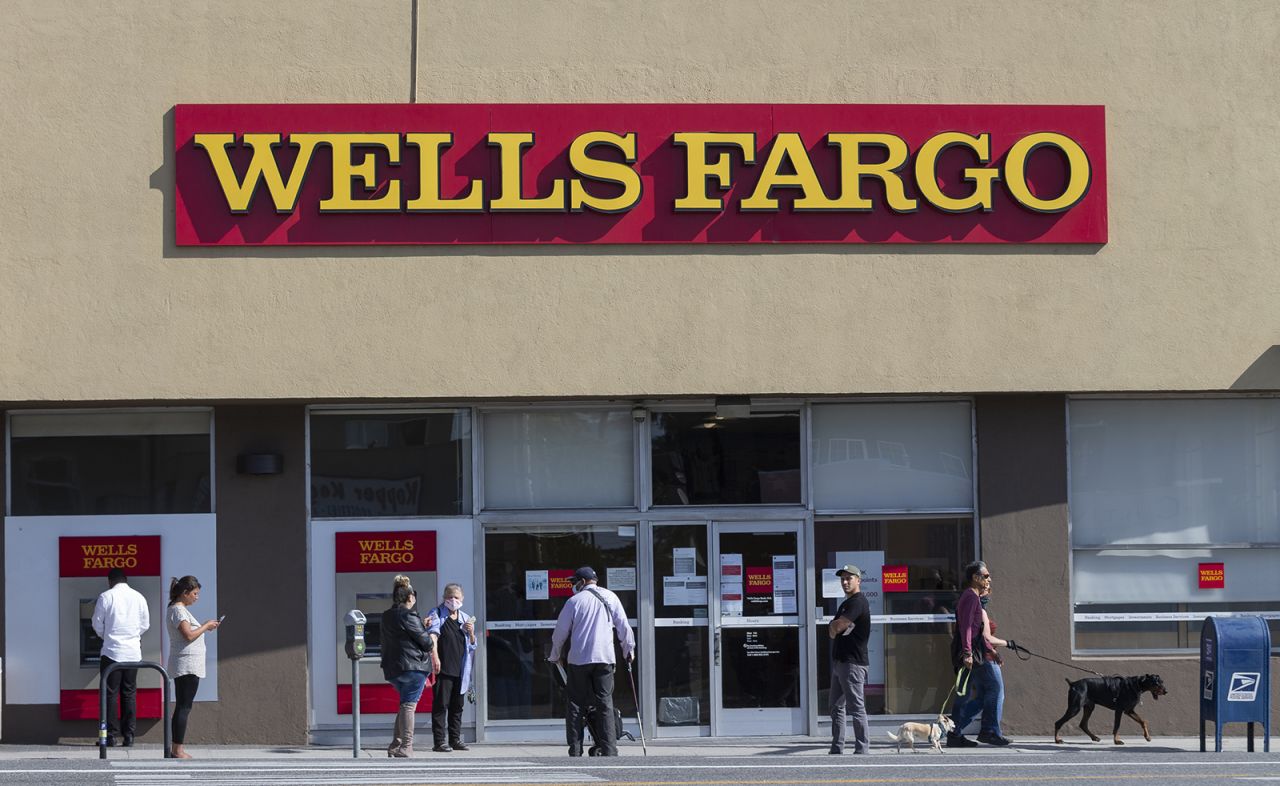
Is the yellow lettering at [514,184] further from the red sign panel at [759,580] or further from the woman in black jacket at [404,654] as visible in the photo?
the red sign panel at [759,580]

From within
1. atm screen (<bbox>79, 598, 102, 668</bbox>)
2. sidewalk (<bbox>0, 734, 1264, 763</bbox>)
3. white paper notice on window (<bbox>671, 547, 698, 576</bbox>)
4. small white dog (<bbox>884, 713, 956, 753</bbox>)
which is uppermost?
white paper notice on window (<bbox>671, 547, 698, 576</bbox>)

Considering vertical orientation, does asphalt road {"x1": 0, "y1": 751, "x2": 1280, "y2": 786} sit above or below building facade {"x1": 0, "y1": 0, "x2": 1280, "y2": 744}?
below

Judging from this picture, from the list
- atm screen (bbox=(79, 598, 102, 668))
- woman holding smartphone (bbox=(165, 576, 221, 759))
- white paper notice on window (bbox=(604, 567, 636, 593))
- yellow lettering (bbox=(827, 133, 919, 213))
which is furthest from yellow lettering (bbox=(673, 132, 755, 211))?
atm screen (bbox=(79, 598, 102, 668))

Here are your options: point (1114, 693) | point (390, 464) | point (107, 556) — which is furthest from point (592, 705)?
point (107, 556)

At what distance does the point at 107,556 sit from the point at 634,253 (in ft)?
19.7

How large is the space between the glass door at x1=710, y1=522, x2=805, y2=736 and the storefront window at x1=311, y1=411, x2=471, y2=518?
2.75 m

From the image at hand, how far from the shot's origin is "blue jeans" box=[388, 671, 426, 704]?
1405 cm

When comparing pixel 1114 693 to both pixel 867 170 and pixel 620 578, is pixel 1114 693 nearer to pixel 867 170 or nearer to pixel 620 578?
pixel 620 578

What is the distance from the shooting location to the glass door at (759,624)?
1577 cm

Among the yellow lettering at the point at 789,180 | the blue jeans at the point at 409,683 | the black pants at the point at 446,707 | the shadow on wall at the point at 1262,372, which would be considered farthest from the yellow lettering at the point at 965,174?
the blue jeans at the point at 409,683

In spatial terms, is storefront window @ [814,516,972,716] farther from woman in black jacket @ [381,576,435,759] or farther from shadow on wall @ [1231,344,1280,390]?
woman in black jacket @ [381,576,435,759]

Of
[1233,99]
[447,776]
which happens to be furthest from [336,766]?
[1233,99]

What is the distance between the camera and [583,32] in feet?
50.2

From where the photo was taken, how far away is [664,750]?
14844 mm
